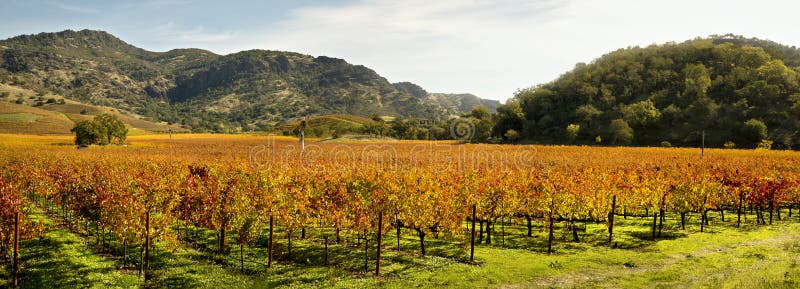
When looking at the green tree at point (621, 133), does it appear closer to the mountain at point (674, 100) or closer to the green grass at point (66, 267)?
the mountain at point (674, 100)

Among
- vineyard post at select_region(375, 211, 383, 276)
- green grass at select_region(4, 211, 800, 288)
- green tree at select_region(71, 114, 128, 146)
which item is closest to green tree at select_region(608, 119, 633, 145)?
green grass at select_region(4, 211, 800, 288)

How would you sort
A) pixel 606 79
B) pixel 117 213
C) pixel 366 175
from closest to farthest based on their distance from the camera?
pixel 117 213 < pixel 366 175 < pixel 606 79

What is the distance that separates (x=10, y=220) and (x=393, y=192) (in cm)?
2010

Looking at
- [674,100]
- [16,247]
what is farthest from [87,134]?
[674,100]

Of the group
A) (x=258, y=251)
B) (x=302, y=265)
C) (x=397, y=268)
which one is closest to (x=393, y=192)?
(x=397, y=268)

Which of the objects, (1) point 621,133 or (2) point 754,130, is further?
(1) point 621,133

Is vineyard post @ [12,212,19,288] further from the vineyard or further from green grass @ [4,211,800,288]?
green grass @ [4,211,800,288]

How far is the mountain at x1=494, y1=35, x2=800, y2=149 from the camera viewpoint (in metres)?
111

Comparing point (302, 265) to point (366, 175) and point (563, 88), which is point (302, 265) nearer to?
point (366, 175)

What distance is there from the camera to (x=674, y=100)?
455ft

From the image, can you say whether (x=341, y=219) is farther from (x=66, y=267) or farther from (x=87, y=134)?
(x=87, y=134)

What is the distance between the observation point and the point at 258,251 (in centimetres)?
2755

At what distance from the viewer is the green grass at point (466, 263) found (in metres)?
21.8

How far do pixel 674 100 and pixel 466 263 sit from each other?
→ 14483 centimetres
